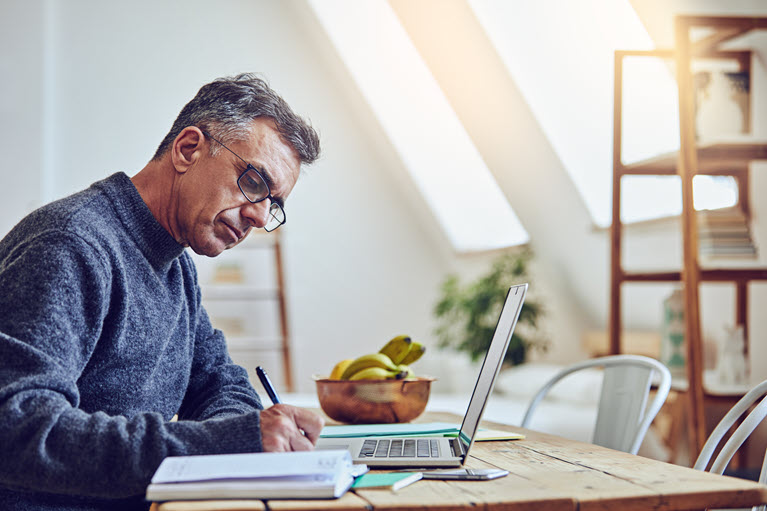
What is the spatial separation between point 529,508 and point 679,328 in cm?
192

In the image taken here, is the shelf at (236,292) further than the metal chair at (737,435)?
Yes

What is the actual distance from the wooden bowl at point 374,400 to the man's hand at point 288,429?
0.49 metres

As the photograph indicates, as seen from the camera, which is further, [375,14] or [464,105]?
[375,14]

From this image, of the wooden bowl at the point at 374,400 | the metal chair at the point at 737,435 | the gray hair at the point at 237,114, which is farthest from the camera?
the wooden bowl at the point at 374,400

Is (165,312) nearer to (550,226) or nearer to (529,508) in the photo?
(529,508)

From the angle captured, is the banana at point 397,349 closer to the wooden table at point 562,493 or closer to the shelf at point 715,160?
the wooden table at point 562,493

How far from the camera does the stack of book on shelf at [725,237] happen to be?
2344 mm

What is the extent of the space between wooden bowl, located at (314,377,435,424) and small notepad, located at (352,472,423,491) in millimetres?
507

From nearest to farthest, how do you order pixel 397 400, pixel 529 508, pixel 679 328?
pixel 529 508 → pixel 397 400 → pixel 679 328

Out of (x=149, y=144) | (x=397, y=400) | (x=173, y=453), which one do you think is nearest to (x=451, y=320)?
(x=149, y=144)

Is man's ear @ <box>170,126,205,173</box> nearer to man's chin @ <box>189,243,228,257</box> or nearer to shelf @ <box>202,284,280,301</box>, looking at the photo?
man's chin @ <box>189,243,228,257</box>

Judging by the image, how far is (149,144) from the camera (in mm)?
→ 4949

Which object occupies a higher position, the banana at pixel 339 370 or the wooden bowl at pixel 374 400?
the banana at pixel 339 370

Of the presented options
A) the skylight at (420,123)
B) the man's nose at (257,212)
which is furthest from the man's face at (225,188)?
the skylight at (420,123)
